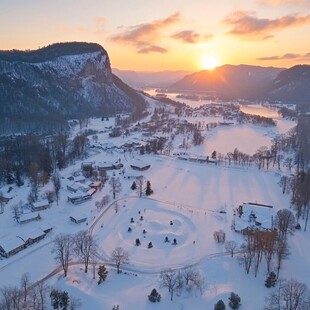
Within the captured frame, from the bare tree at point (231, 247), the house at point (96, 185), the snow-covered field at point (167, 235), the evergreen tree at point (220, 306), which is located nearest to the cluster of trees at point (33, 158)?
the snow-covered field at point (167, 235)

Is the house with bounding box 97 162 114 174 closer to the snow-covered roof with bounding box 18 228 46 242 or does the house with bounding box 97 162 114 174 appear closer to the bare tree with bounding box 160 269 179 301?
the snow-covered roof with bounding box 18 228 46 242

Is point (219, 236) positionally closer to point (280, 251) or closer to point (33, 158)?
point (280, 251)

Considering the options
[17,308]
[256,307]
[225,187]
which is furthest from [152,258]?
[225,187]

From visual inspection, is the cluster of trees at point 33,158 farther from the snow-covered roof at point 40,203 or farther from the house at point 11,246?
the house at point 11,246

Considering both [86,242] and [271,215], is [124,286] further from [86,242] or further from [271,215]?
[271,215]

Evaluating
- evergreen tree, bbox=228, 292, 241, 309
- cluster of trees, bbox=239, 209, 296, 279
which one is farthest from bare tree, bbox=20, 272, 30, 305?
cluster of trees, bbox=239, 209, 296, 279

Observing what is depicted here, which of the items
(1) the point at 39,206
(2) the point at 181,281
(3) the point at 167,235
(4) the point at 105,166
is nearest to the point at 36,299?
(2) the point at 181,281
